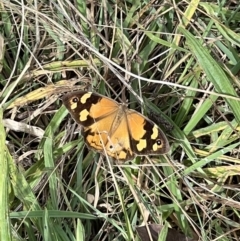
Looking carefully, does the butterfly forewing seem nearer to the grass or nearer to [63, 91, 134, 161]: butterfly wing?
[63, 91, 134, 161]: butterfly wing

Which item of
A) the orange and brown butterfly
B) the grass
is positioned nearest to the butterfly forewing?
the orange and brown butterfly

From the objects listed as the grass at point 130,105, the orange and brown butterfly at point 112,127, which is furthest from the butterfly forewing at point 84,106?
the grass at point 130,105

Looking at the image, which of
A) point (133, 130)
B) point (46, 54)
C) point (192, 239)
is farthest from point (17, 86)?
point (192, 239)

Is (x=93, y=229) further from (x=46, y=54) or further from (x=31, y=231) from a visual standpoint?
(x=46, y=54)

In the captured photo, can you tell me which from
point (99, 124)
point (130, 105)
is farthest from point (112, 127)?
point (130, 105)

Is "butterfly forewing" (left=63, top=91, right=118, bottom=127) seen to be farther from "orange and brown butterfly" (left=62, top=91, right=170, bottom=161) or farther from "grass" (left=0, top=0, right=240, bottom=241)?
"grass" (left=0, top=0, right=240, bottom=241)
